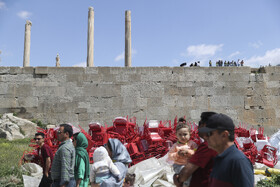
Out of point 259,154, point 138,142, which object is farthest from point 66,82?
point 259,154

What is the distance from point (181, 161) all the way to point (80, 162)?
1831 mm

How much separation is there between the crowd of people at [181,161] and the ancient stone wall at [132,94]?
588 centimetres

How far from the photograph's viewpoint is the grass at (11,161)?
5.49 meters

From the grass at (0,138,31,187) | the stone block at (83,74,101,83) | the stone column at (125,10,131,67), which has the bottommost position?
the grass at (0,138,31,187)

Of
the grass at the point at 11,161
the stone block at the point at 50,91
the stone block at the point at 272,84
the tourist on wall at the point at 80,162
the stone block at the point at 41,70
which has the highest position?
the stone block at the point at 41,70

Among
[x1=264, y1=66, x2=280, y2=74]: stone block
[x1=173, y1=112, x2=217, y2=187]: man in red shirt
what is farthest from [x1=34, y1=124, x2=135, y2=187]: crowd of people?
[x1=264, y1=66, x2=280, y2=74]: stone block

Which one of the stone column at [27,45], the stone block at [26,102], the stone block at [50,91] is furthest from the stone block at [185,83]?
the stone column at [27,45]

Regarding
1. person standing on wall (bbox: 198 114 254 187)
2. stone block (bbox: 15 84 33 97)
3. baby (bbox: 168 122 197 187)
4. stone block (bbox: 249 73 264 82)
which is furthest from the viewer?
stone block (bbox: 249 73 264 82)

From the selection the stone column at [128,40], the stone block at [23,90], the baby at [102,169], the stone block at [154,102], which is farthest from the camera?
the stone column at [128,40]

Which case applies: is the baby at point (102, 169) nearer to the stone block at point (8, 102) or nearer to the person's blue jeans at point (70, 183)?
the person's blue jeans at point (70, 183)

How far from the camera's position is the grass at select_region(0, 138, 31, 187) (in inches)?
216

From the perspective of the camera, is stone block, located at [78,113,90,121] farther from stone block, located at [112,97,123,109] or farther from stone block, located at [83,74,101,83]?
stone block, located at [83,74,101,83]

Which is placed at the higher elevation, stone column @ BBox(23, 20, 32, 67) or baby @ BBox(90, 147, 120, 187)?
stone column @ BBox(23, 20, 32, 67)

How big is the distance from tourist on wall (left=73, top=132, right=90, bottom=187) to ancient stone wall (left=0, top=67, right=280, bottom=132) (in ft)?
20.9
